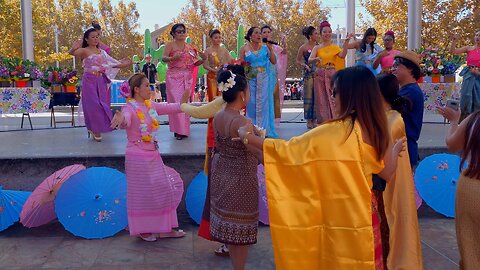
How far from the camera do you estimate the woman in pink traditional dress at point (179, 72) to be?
731cm

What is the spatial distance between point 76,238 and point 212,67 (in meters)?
3.47

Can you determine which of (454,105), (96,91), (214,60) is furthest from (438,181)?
(96,91)

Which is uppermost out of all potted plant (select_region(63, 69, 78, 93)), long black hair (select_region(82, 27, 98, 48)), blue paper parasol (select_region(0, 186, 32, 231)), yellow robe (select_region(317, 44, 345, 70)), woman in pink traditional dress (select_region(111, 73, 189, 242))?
long black hair (select_region(82, 27, 98, 48))

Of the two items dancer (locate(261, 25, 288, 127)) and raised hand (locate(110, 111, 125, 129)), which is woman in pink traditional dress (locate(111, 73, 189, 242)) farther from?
dancer (locate(261, 25, 288, 127))

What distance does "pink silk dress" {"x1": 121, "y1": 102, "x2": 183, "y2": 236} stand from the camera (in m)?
4.37

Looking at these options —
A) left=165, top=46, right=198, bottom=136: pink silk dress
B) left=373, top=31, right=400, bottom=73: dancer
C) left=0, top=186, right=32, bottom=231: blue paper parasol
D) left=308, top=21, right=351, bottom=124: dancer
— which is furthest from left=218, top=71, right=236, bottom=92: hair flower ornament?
left=373, top=31, right=400, bottom=73: dancer

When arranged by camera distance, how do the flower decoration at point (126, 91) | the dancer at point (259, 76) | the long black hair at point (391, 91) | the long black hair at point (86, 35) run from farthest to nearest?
1. the dancer at point (259, 76)
2. the long black hair at point (86, 35)
3. the flower decoration at point (126, 91)
4. the long black hair at point (391, 91)

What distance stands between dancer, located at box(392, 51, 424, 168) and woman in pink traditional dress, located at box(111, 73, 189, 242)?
1765mm

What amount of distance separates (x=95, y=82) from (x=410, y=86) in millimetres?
4761

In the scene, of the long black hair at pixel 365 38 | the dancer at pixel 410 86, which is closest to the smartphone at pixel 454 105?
the dancer at pixel 410 86

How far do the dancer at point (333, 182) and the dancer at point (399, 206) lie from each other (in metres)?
0.67

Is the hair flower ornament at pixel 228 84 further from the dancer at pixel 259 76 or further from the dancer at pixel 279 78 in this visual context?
the dancer at pixel 279 78

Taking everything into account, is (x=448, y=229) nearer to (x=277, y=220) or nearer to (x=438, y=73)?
(x=277, y=220)

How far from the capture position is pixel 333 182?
244cm
